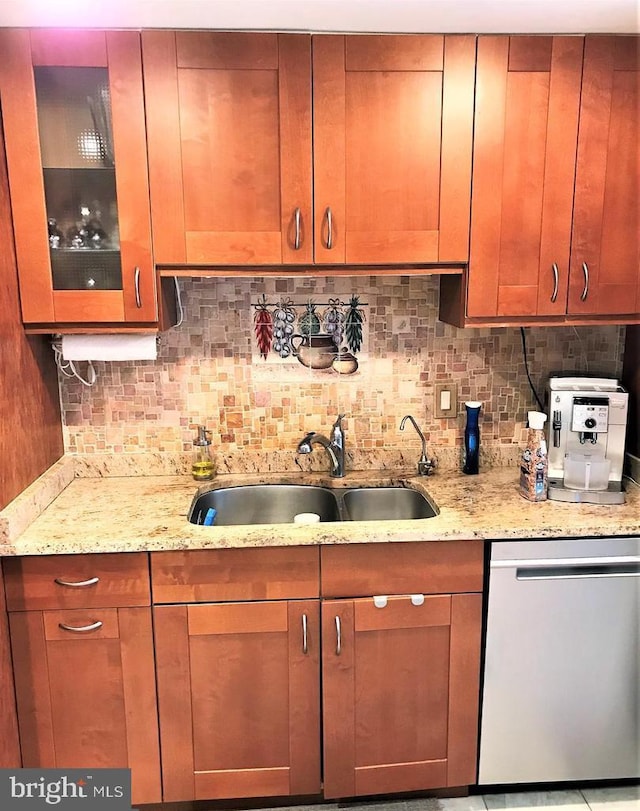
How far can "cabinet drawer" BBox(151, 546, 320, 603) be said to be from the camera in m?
1.84

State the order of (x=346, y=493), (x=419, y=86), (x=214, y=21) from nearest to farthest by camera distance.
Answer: (x=214, y=21), (x=419, y=86), (x=346, y=493)

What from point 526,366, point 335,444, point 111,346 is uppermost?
point 111,346

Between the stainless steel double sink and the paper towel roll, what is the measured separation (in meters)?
0.53

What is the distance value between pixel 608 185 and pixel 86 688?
2.12 m

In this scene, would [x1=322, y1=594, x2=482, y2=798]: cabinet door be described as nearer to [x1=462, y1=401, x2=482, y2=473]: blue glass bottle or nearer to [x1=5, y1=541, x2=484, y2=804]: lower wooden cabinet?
[x1=5, y1=541, x2=484, y2=804]: lower wooden cabinet

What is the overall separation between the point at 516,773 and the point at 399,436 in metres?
1.13

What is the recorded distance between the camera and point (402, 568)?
6.19 ft

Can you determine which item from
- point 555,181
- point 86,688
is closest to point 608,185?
point 555,181

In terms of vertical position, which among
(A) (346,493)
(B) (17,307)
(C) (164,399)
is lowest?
(A) (346,493)

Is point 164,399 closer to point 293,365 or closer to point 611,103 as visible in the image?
point 293,365

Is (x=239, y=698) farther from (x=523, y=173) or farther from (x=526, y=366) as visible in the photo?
(x=523, y=173)

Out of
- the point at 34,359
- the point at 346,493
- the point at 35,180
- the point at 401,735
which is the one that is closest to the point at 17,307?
the point at 34,359

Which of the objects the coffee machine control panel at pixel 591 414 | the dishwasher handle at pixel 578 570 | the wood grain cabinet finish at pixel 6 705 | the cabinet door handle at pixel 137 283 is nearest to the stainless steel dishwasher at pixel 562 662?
the dishwasher handle at pixel 578 570

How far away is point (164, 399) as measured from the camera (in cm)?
232
